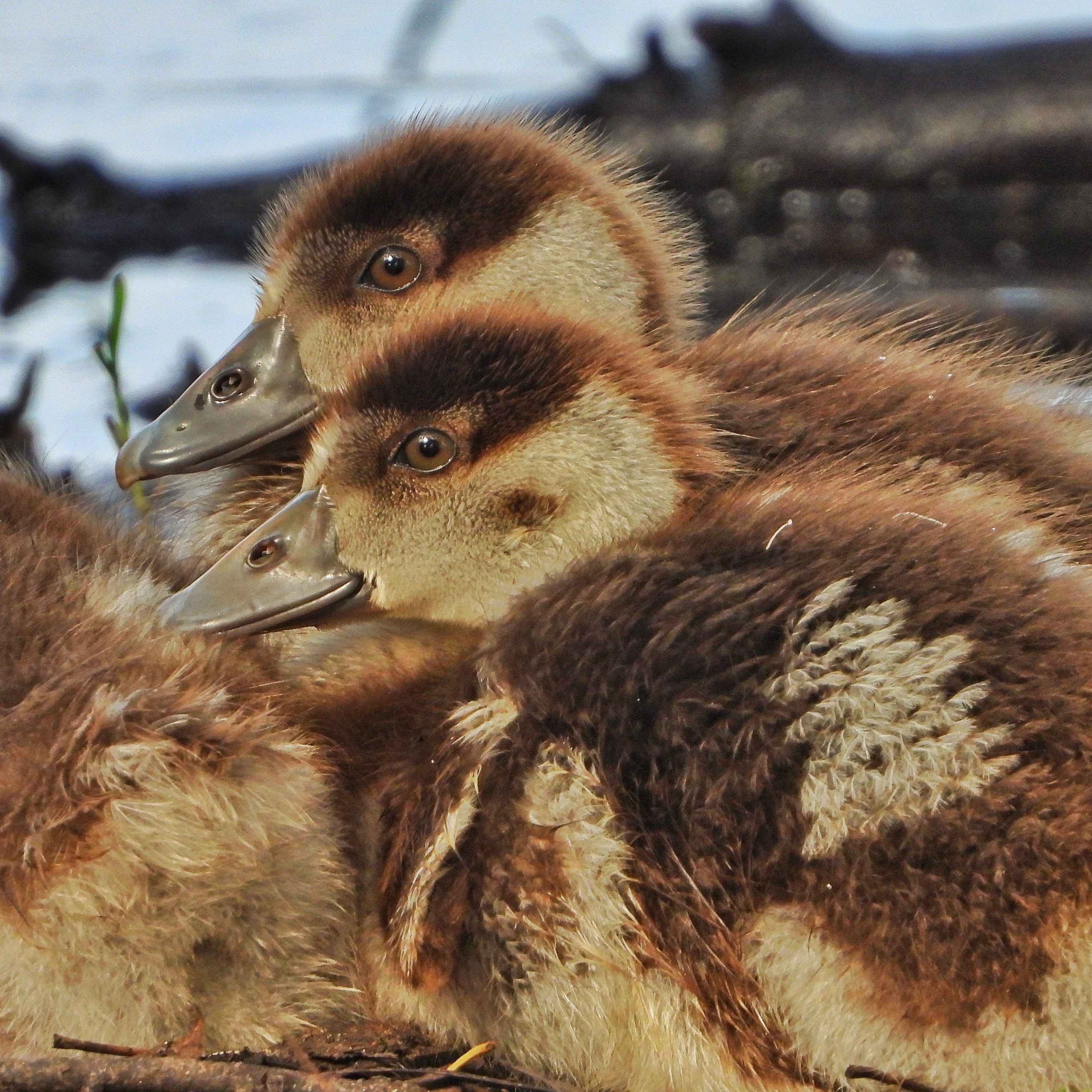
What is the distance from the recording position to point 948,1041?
139cm

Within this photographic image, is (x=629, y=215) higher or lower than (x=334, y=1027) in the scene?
higher

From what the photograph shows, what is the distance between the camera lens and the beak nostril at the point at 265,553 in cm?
184

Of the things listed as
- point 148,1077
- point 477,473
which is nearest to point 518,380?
point 477,473

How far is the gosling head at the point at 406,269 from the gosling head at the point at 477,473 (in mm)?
271

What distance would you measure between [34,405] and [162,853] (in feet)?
4.71

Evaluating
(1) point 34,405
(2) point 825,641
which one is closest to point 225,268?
(1) point 34,405

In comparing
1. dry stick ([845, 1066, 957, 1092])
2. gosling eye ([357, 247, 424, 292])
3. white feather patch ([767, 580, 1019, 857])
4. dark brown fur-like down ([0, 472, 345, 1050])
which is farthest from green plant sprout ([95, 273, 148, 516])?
dry stick ([845, 1066, 957, 1092])

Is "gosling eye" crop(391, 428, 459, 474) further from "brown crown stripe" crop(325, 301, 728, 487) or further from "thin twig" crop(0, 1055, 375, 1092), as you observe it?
"thin twig" crop(0, 1055, 375, 1092)

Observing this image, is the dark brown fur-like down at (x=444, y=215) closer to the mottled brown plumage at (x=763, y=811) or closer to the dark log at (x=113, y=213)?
the mottled brown plumage at (x=763, y=811)

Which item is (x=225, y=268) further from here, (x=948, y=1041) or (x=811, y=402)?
(x=948, y=1041)

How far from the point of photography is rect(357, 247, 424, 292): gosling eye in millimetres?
2172

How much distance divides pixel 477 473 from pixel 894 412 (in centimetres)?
48

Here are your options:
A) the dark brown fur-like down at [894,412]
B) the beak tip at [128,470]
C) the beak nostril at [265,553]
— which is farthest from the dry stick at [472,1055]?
the beak tip at [128,470]

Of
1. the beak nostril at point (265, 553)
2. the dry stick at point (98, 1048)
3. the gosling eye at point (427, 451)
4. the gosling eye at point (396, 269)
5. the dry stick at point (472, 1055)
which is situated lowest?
the dry stick at point (472, 1055)
